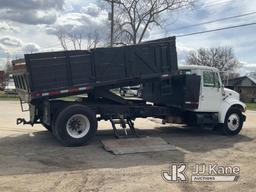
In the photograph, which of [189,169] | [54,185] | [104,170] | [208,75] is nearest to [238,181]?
[189,169]

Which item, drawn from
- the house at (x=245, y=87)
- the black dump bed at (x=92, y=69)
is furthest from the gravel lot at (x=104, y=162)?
the house at (x=245, y=87)

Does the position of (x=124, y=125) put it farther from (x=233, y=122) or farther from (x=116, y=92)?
(x=233, y=122)

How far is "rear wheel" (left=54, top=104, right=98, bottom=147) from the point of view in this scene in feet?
38.6

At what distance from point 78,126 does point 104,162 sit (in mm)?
2502

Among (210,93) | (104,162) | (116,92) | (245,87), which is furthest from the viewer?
(245,87)

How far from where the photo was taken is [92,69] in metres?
12.1

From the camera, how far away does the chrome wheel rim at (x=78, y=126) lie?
471 inches

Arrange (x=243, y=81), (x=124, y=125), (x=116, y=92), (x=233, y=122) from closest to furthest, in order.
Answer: (x=124, y=125) < (x=116, y=92) < (x=233, y=122) < (x=243, y=81)

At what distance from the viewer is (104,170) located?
29.4 ft

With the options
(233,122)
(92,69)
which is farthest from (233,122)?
(92,69)

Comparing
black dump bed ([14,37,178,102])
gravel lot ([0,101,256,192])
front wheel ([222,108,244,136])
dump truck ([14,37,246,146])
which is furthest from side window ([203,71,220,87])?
gravel lot ([0,101,256,192])

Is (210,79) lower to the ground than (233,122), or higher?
higher

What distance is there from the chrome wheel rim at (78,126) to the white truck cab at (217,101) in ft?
12.8

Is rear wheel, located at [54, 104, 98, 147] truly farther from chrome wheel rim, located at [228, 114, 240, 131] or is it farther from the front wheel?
chrome wheel rim, located at [228, 114, 240, 131]
